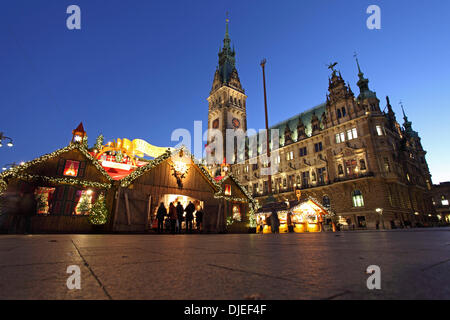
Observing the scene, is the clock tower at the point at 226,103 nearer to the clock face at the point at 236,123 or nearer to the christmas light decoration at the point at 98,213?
the clock face at the point at 236,123

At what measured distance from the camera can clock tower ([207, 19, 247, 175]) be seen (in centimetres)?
6091

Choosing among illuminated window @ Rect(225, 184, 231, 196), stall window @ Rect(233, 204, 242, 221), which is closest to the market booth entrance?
stall window @ Rect(233, 204, 242, 221)

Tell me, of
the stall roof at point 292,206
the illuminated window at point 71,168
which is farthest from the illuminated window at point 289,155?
the illuminated window at point 71,168

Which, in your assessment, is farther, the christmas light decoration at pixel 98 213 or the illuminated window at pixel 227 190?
the illuminated window at pixel 227 190

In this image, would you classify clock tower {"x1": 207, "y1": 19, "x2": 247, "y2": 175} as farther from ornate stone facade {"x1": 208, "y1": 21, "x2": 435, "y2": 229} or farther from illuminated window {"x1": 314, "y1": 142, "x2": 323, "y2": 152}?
illuminated window {"x1": 314, "y1": 142, "x2": 323, "y2": 152}

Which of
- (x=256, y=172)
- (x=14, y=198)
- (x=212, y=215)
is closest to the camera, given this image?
(x=14, y=198)

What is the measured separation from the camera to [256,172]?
50.1m

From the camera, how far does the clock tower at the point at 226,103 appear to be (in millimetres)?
60906

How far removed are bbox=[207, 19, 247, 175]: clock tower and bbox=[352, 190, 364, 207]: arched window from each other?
29937 millimetres

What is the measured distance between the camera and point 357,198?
32.8 metres

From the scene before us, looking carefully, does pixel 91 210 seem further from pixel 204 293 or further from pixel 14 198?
pixel 204 293

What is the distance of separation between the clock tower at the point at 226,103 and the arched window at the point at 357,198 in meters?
29.9
